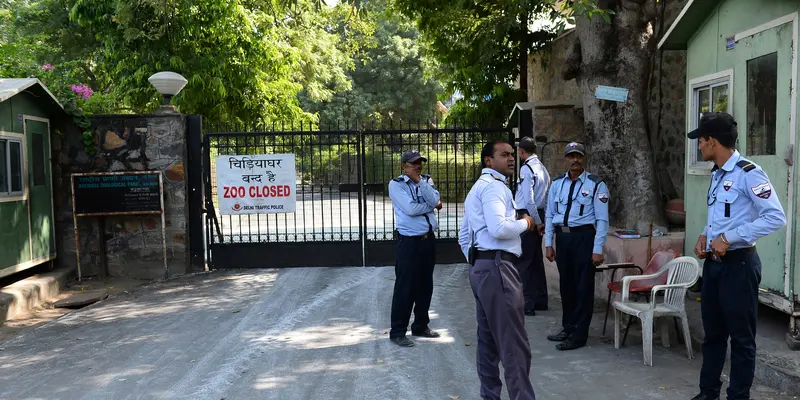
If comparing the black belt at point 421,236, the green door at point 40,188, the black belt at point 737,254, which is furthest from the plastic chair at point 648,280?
the green door at point 40,188

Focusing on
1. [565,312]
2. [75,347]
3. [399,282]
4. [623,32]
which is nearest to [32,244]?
[75,347]

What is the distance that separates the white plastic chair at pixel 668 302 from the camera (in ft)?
17.6

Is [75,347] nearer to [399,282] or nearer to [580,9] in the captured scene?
[399,282]

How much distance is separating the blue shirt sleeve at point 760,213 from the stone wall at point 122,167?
7.78 meters

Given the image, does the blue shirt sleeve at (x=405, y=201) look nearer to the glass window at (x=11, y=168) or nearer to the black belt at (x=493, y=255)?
the black belt at (x=493, y=255)

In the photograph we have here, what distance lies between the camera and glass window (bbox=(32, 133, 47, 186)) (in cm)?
903

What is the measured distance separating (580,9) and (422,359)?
Answer: 3997mm

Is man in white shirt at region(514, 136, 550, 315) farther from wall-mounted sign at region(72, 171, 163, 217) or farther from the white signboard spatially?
wall-mounted sign at region(72, 171, 163, 217)

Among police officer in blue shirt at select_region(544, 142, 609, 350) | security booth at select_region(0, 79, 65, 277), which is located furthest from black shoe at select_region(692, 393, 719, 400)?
security booth at select_region(0, 79, 65, 277)

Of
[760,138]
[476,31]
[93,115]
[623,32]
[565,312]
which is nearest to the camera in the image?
[760,138]

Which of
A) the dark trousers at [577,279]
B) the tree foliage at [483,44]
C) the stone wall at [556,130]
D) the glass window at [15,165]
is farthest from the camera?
the tree foliage at [483,44]

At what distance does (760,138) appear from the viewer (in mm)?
5441

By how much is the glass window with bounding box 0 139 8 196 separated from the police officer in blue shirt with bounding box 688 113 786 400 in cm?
806

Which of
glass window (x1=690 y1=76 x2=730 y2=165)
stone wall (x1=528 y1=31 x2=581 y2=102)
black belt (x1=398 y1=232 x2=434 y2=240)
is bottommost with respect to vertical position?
black belt (x1=398 y1=232 x2=434 y2=240)
